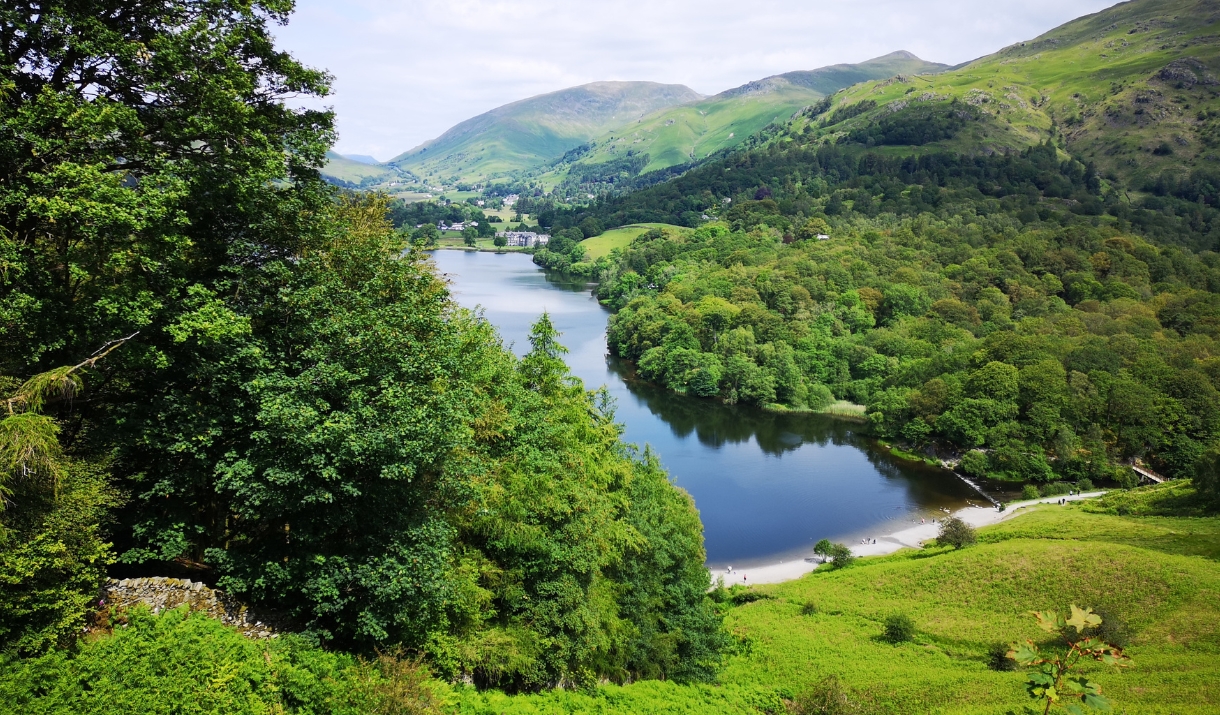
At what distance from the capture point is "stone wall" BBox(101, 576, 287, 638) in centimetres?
1035

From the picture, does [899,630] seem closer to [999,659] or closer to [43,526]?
[999,659]

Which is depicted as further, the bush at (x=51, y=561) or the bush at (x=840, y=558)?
the bush at (x=840, y=558)

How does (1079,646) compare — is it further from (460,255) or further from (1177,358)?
(460,255)

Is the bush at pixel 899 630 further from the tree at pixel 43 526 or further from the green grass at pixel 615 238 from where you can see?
the green grass at pixel 615 238

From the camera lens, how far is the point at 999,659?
22938mm

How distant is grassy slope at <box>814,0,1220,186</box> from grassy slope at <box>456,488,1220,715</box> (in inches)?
5904

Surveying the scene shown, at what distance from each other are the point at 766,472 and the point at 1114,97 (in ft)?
564

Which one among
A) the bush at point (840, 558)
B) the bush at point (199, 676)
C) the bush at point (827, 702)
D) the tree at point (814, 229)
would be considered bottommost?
the bush at point (840, 558)

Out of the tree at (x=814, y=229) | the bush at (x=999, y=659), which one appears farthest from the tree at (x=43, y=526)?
the tree at (x=814, y=229)

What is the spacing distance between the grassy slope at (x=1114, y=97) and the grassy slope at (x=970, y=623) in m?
150

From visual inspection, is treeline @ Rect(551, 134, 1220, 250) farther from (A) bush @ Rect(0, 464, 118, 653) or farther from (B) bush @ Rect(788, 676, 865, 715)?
(A) bush @ Rect(0, 464, 118, 653)

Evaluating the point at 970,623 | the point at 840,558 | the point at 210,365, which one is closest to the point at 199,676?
the point at 210,365

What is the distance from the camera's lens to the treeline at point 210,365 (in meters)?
9.50

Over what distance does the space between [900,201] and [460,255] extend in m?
98.3
